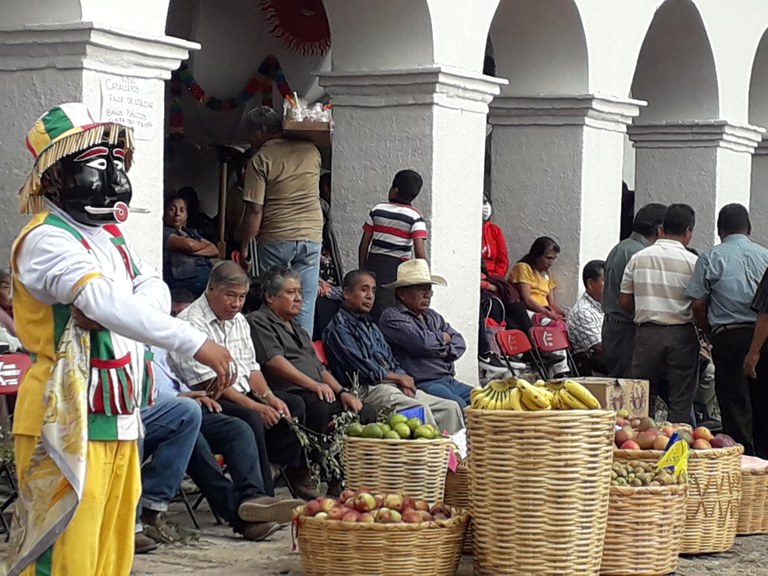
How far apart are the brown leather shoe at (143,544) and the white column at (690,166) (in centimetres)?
799

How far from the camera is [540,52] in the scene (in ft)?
36.9

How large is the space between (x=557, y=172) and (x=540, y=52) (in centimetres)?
89

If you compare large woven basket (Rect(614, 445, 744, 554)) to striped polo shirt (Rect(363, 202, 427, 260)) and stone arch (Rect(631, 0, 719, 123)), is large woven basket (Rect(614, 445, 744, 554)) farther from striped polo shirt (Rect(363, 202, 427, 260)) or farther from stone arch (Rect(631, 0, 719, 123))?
stone arch (Rect(631, 0, 719, 123))

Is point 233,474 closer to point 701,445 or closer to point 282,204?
point 701,445

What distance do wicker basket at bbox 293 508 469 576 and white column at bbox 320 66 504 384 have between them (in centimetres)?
400

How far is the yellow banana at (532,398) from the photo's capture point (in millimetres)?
5410

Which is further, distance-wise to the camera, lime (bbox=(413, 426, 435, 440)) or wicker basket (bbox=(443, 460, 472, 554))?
wicker basket (bbox=(443, 460, 472, 554))

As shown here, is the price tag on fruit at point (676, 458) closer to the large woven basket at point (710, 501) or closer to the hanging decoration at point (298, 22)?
the large woven basket at point (710, 501)

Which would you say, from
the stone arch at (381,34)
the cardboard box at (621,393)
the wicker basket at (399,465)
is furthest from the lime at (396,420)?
the stone arch at (381,34)

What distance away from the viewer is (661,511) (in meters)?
5.90

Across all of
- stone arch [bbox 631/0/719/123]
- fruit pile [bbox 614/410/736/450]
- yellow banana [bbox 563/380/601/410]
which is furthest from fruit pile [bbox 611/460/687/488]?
stone arch [bbox 631/0/719/123]

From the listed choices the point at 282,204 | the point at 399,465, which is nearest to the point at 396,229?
the point at 282,204

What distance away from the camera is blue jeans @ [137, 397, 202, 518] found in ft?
20.2

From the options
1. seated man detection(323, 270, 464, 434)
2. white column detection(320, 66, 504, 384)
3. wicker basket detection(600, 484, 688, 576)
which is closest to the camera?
wicker basket detection(600, 484, 688, 576)
